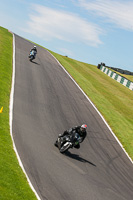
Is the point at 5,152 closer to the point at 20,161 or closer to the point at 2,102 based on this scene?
the point at 20,161

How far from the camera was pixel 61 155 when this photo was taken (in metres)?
13.6

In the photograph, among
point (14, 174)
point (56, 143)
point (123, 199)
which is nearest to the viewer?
point (14, 174)

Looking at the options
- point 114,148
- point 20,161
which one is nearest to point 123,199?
point 20,161

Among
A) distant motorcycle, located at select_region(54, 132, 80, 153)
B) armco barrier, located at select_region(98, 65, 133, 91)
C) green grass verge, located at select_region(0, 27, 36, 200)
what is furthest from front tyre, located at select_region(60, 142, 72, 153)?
armco barrier, located at select_region(98, 65, 133, 91)

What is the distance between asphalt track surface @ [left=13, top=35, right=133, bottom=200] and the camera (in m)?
10.9

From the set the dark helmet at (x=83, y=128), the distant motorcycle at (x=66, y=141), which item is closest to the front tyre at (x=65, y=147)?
the distant motorcycle at (x=66, y=141)

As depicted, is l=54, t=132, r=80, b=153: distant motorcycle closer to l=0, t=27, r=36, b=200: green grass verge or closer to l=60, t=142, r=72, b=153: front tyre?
l=60, t=142, r=72, b=153: front tyre

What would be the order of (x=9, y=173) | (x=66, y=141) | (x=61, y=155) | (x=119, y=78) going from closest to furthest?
1. (x=9, y=173)
2. (x=61, y=155)
3. (x=66, y=141)
4. (x=119, y=78)

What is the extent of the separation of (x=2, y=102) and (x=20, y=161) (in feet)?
21.4

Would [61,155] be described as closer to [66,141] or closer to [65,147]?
[65,147]

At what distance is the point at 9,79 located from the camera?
77.1 ft

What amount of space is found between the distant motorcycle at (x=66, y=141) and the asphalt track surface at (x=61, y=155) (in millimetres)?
285

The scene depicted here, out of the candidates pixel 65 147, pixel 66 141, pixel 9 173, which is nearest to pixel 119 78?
pixel 66 141

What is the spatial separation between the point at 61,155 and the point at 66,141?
25.9 inches
